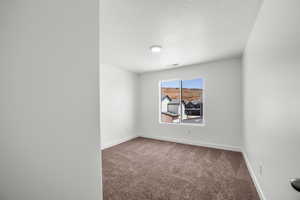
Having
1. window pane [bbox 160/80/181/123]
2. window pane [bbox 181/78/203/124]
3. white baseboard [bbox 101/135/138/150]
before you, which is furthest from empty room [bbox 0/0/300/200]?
window pane [bbox 160/80/181/123]

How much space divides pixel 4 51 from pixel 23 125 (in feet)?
Answer: 1.24

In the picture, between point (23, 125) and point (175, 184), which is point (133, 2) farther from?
point (175, 184)

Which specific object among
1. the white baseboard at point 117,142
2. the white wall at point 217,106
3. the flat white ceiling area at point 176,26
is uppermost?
the flat white ceiling area at point 176,26

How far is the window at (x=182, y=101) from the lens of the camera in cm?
399

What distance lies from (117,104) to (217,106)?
9.82 feet

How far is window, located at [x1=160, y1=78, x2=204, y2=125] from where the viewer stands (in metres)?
3.99

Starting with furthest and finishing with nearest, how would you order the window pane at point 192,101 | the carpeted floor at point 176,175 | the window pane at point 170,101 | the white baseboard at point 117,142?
the window pane at point 170,101, the window pane at point 192,101, the white baseboard at point 117,142, the carpeted floor at point 176,175

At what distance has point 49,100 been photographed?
2.54 ft

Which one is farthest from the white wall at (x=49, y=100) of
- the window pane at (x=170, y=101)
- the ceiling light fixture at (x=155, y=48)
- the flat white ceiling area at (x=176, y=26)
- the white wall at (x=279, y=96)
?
the window pane at (x=170, y=101)

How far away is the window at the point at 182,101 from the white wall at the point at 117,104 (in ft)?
3.54

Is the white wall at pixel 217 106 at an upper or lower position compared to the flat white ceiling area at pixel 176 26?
lower

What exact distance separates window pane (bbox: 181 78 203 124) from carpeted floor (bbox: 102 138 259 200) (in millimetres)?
1004

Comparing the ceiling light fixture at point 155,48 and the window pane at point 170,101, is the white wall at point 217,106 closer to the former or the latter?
the window pane at point 170,101

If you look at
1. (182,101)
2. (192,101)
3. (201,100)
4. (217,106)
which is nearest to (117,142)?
(182,101)
